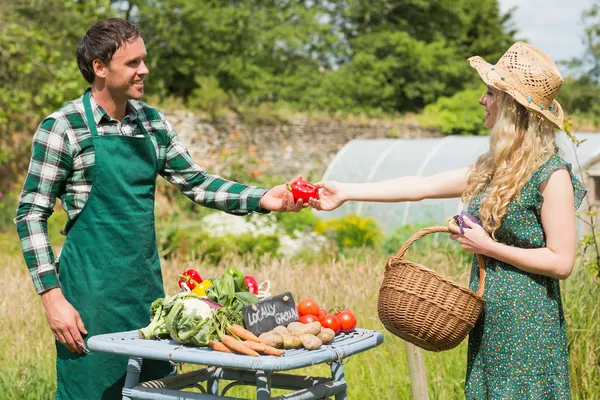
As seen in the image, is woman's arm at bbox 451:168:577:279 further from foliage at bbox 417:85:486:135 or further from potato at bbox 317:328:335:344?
foliage at bbox 417:85:486:135

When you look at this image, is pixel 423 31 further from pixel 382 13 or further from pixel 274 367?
pixel 274 367

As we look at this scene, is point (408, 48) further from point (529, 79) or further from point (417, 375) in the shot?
point (529, 79)

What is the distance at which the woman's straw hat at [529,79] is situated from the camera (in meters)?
2.73

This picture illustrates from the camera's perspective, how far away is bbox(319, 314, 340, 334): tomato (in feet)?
9.05

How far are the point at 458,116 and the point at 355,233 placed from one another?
482 inches

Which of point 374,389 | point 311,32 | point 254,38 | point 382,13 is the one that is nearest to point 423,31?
point 382,13

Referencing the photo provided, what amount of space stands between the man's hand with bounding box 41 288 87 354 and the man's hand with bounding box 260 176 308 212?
2.77 ft

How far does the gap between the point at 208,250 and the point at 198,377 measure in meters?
5.99

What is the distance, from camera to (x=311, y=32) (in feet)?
83.8

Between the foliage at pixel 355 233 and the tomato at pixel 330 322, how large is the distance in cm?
686

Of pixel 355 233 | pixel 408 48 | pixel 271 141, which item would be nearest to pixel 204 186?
pixel 355 233

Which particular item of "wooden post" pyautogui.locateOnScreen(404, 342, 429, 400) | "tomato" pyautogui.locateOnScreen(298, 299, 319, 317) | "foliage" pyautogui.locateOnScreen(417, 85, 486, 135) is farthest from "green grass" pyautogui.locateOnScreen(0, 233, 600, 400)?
"foliage" pyautogui.locateOnScreen(417, 85, 486, 135)

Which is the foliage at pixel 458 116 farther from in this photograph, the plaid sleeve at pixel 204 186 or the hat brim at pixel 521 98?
the hat brim at pixel 521 98

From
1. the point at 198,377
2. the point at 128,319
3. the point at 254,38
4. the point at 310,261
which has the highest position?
the point at 254,38
